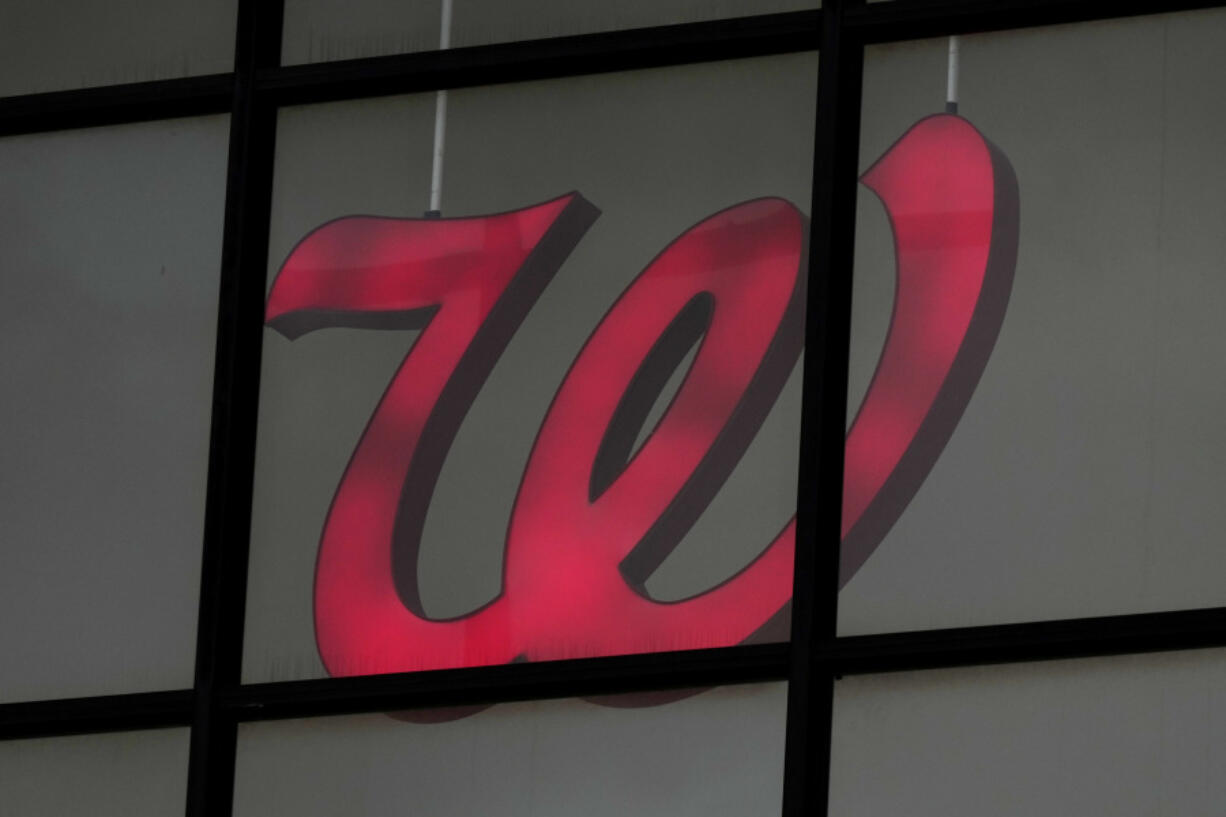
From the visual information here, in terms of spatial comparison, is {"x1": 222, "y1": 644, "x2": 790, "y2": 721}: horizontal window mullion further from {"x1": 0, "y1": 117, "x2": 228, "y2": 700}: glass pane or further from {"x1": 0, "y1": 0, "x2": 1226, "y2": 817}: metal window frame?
{"x1": 0, "y1": 117, "x2": 228, "y2": 700}: glass pane

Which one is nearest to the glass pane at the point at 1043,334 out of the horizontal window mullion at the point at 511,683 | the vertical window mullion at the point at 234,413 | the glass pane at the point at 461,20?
the horizontal window mullion at the point at 511,683

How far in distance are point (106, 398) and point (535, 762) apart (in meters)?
1.74

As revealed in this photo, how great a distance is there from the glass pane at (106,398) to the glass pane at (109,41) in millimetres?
181

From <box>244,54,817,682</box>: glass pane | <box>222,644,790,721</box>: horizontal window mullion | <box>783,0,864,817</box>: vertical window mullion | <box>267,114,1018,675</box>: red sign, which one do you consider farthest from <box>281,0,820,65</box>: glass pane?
<box>222,644,790,721</box>: horizontal window mullion

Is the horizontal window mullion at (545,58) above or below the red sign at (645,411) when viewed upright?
above

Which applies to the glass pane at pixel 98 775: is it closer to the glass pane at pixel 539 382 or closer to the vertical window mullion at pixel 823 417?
the glass pane at pixel 539 382

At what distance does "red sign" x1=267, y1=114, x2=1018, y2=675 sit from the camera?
7.02 m

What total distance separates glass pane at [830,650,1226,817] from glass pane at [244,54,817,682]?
0.42 m

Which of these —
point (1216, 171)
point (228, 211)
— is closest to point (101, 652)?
point (228, 211)

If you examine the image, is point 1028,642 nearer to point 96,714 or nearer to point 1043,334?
point 1043,334

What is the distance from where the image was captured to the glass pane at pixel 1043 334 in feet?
22.2

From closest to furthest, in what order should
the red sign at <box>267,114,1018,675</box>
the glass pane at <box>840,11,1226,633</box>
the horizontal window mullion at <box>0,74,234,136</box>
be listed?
1. the glass pane at <box>840,11,1226,633</box>
2. the red sign at <box>267,114,1018,675</box>
3. the horizontal window mullion at <box>0,74,234,136</box>

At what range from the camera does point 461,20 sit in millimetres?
7820

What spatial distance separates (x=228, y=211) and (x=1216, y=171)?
9.22ft
